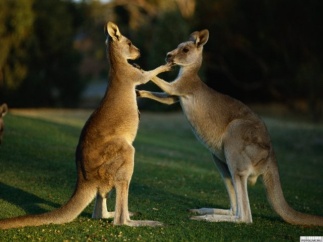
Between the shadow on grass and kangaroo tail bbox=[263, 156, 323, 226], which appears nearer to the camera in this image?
kangaroo tail bbox=[263, 156, 323, 226]

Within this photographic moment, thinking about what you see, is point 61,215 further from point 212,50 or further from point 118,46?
point 212,50

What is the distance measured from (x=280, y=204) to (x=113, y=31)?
3303 millimetres

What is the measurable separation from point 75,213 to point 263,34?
81.1 feet

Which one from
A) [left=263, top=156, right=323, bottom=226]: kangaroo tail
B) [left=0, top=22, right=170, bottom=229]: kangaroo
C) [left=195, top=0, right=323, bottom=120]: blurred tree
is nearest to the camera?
[left=0, top=22, right=170, bottom=229]: kangaroo

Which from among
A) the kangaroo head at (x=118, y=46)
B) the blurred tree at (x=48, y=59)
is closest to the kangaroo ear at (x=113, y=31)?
the kangaroo head at (x=118, y=46)

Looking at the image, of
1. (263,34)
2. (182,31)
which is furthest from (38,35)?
(263,34)

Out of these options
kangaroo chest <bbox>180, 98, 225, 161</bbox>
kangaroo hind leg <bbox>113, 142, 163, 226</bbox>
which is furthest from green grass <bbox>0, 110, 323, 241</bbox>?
kangaroo chest <bbox>180, 98, 225, 161</bbox>

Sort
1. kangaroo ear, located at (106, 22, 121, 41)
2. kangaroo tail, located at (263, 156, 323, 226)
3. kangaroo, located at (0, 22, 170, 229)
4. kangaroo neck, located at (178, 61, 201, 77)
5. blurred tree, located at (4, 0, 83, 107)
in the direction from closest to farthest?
kangaroo, located at (0, 22, 170, 229), kangaroo tail, located at (263, 156, 323, 226), kangaroo ear, located at (106, 22, 121, 41), kangaroo neck, located at (178, 61, 201, 77), blurred tree, located at (4, 0, 83, 107)

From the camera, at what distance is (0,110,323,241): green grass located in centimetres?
718

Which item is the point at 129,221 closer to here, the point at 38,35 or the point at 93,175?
the point at 93,175

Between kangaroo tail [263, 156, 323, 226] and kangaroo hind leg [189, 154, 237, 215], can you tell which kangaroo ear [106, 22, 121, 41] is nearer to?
kangaroo hind leg [189, 154, 237, 215]

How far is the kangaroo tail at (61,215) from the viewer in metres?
6.76

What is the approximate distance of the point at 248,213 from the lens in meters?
7.88

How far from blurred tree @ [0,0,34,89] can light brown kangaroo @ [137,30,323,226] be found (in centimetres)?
2518
